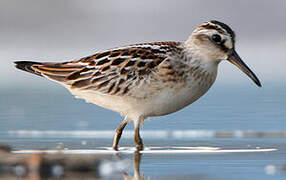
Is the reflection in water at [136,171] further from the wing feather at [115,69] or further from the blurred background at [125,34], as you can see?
the blurred background at [125,34]

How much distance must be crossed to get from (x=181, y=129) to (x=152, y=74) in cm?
218

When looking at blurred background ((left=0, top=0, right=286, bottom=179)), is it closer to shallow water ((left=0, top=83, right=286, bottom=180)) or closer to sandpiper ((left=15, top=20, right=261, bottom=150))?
shallow water ((left=0, top=83, right=286, bottom=180))

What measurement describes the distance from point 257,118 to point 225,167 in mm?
5268

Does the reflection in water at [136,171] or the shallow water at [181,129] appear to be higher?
the reflection in water at [136,171]

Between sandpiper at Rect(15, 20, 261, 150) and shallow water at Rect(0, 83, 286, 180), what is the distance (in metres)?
0.65

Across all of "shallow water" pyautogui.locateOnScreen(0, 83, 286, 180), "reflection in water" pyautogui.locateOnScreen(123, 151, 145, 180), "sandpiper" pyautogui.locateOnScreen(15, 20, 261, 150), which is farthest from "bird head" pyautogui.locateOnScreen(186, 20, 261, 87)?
"reflection in water" pyautogui.locateOnScreen(123, 151, 145, 180)

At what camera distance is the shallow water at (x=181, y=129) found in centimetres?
1174

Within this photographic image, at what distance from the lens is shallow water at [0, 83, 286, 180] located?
1174 centimetres

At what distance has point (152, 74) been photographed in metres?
13.9

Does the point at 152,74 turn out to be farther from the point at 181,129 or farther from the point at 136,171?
the point at 136,171

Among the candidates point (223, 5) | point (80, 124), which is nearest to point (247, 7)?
point (223, 5)

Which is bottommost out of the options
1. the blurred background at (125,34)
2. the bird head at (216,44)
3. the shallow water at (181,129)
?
the blurred background at (125,34)

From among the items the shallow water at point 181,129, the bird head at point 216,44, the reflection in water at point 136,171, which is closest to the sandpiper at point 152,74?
the bird head at point 216,44

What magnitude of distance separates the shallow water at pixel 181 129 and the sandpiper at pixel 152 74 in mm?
654
